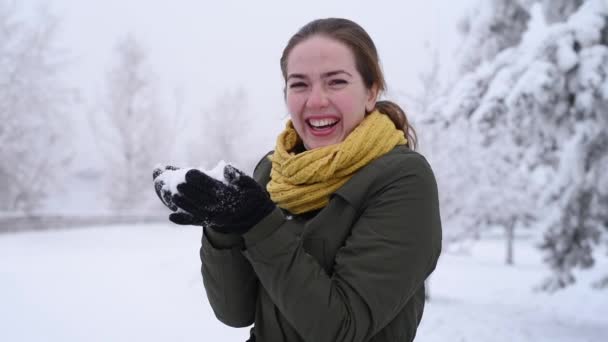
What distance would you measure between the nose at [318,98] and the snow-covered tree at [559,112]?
12.5ft

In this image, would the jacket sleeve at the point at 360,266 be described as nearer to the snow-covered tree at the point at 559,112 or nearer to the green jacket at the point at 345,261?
the green jacket at the point at 345,261

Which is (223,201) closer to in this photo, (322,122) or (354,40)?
(322,122)

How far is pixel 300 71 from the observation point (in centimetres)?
137

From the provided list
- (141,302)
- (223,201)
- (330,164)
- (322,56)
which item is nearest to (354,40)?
(322,56)

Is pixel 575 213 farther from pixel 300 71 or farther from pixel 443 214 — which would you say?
pixel 300 71

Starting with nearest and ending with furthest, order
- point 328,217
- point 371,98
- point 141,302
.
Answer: point 328,217 → point 371,98 → point 141,302

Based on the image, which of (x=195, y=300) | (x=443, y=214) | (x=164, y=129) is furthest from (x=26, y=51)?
(x=443, y=214)

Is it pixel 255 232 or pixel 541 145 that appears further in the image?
pixel 541 145

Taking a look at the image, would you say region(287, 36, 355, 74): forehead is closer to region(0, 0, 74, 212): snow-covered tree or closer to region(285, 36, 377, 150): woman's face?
Answer: region(285, 36, 377, 150): woman's face

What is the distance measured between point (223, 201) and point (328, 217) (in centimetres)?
34

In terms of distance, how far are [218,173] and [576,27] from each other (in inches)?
188

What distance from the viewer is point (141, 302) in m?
6.00

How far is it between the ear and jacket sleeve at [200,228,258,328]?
24.3 inches

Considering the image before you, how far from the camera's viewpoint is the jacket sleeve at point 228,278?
4.15 feet
